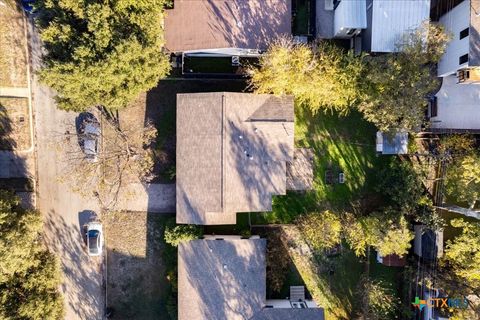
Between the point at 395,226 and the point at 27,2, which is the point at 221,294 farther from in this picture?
the point at 27,2

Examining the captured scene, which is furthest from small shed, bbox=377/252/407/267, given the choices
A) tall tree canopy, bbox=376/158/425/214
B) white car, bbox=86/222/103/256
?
white car, bbox=86/222/103/256

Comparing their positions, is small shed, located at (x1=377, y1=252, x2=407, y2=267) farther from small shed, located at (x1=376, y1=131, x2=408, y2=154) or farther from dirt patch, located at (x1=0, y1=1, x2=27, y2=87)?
dirt patch, located at (x1=0, y1=1, x2=27, y2=87)

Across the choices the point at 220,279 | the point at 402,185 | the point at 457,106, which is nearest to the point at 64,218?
the point at 220,279

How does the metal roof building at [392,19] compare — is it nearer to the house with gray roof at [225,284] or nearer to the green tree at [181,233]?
the house with gray roof at [225,284]

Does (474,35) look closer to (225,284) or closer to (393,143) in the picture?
(393,143)

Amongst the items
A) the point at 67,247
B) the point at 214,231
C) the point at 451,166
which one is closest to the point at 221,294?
the point at 214,231
